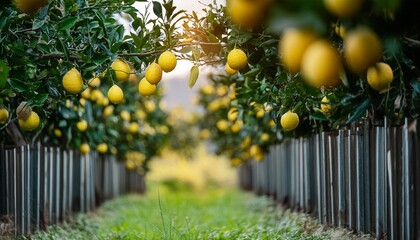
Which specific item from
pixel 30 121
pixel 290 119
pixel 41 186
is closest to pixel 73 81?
pixel 30 121

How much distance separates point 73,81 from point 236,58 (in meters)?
1.12

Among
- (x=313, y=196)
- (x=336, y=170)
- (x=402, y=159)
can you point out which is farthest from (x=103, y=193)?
(x=402, y=159)

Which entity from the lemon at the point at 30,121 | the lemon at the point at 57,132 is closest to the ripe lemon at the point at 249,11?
the lemon at the point at 30,121

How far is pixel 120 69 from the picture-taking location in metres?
4.40

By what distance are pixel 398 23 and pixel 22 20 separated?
2.68 meters

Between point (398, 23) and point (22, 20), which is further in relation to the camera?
point (22, 20)

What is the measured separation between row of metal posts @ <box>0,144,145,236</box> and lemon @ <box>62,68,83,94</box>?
183 cm

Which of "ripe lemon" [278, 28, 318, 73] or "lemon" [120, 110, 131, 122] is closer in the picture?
"ripe lemon" [278, 28, 318, 73]

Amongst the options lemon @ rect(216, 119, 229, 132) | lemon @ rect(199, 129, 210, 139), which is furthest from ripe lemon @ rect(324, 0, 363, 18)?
lemon @ rect(199, 129, 210, 139)

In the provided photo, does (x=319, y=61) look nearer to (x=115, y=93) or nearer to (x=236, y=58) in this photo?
(x=236, y=58)

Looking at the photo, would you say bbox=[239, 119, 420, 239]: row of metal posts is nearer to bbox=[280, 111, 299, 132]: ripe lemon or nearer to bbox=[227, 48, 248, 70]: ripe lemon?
bbox=[280, 111, 299, 132]: ripe lemon

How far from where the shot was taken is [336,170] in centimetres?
553

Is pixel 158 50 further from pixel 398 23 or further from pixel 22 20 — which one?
pixel 398 23

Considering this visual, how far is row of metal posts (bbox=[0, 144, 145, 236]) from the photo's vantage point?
5.83m
